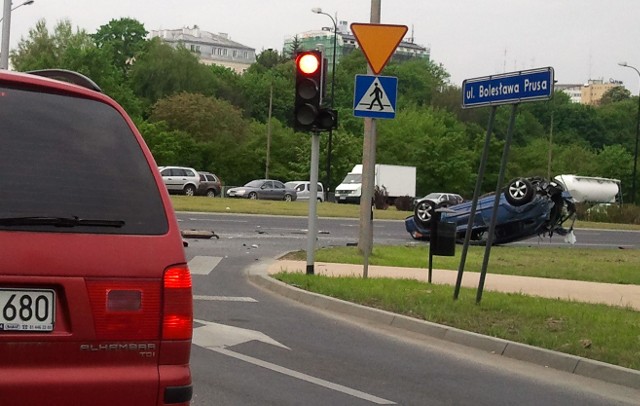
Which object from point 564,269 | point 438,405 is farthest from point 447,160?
point 438,405

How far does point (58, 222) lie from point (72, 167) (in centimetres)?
25

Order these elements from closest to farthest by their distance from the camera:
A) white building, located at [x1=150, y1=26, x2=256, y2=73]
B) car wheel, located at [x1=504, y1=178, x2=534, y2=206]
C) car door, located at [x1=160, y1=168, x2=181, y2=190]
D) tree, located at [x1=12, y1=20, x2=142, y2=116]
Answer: car wheel, located at [x1=504, y1=178, x2=534, y2=206] < car door, located at [x1=160, y1=168, x2=181, y2=190] < tree, located at [x1=12, y1=20, x2=142, y2=116] < white building, located at [x1=150, y1=26, x2=256, y2=73]

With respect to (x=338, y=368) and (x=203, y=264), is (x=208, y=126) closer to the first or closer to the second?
(x=203, y=264)

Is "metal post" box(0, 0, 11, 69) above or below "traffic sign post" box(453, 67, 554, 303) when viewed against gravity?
above

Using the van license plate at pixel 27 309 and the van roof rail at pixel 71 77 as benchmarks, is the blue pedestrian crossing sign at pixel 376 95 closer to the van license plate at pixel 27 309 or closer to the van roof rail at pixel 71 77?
the van roof rail at pixel 71 77

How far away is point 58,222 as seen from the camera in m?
3.94

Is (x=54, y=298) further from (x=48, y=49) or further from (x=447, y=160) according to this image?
(x=48, y=49)

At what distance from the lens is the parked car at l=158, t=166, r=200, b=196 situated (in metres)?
55.5

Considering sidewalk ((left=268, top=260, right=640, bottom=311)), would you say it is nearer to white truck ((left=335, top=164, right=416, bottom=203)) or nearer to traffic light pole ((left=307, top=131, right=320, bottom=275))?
traffic light pole ((left=307, top=131, right=320, bottom=275))

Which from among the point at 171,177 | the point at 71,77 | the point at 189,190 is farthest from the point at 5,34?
the point at 71,77

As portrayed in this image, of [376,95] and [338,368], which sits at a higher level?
[376,95]

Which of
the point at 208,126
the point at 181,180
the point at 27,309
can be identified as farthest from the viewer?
the point at 208,126

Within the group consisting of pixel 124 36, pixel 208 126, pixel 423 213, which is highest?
pixel 124 36

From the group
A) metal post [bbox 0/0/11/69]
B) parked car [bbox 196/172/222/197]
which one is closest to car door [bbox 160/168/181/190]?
parked car [bbox 196/172/222/197]
